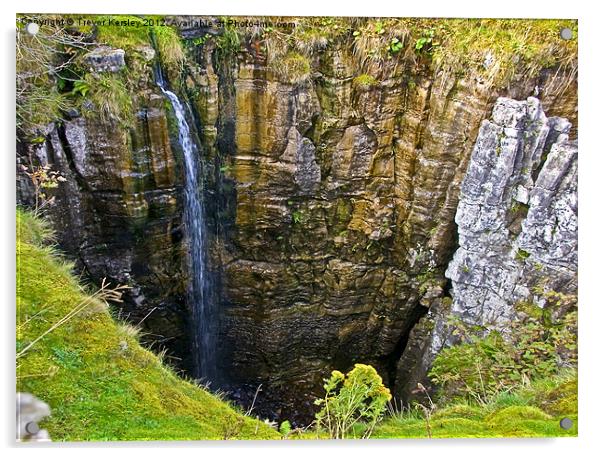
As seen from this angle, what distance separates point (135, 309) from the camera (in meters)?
4.25

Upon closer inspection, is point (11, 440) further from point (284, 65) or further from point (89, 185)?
point (284, 65)

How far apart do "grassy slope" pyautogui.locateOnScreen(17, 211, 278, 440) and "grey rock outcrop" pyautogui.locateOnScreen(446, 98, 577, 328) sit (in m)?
2.01

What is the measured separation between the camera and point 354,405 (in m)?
3.28

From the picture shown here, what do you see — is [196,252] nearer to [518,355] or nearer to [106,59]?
[106,59]

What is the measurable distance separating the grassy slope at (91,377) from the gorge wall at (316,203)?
0.52 metres

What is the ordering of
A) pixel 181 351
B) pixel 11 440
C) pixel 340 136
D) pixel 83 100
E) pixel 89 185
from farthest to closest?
1. pixel 181 351
2. pixel 340 136
3. pixel 89 185
4. pixel 83 100
5. pixel 11 440

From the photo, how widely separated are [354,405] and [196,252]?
2068 millimetres

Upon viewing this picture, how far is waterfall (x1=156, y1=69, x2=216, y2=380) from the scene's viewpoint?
13.5 feet

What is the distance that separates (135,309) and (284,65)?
235 centimetres

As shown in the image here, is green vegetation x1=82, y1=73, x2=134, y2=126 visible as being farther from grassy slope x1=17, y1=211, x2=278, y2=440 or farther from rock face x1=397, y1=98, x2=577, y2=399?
rock face x1=397, y1=98, x2=577, y2=399

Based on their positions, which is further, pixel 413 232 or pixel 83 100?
pixel 413 232

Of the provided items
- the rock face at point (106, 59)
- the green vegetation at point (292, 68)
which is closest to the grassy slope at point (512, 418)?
the green vegetation at point (292, 68)

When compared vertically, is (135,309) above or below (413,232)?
below

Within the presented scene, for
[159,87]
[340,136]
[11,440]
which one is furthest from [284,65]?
[11,440]
